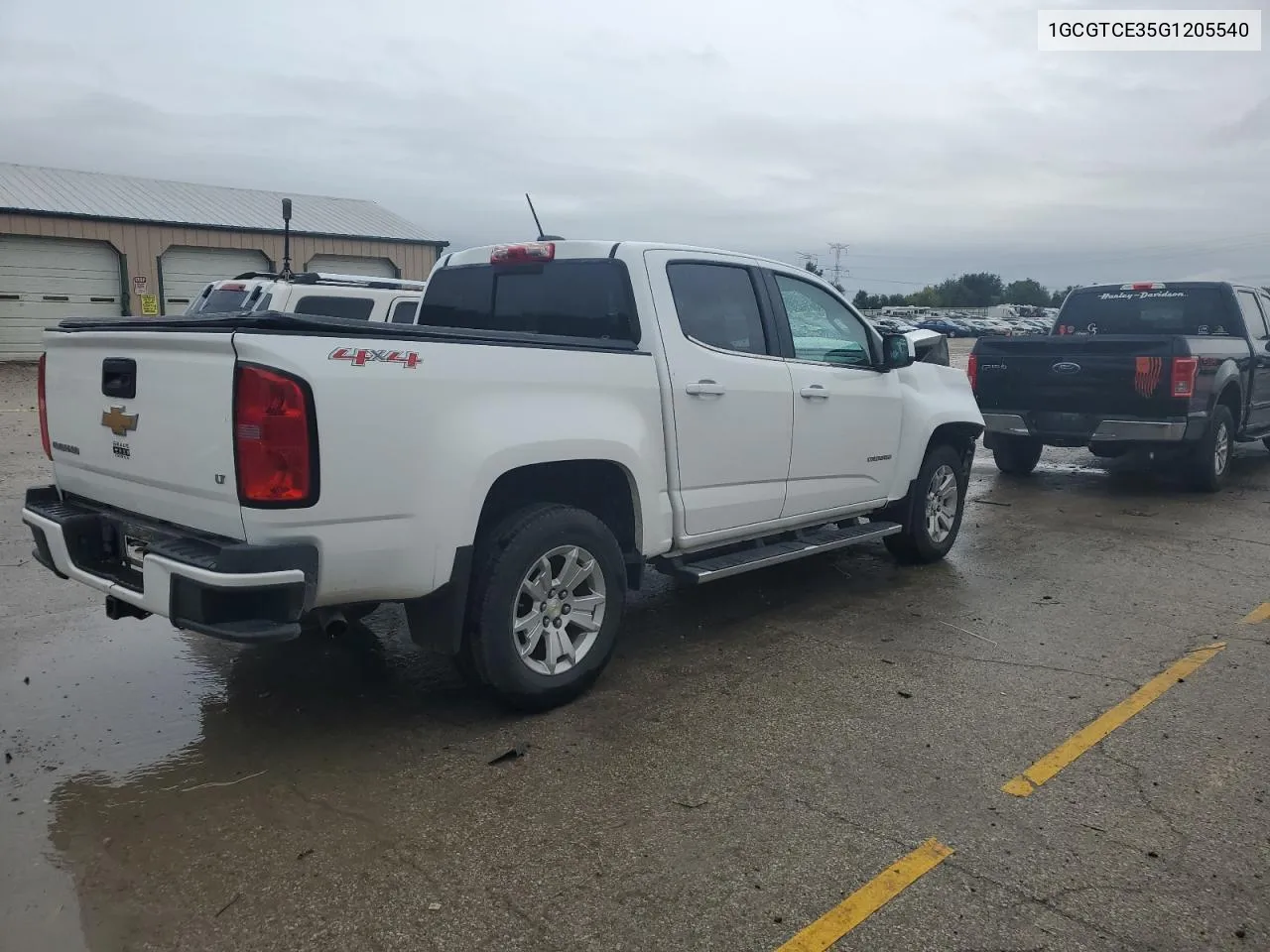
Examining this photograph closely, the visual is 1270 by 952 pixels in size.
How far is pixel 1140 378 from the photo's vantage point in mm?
9078

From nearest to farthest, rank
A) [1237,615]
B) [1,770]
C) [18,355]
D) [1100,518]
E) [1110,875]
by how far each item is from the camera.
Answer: [1110,875] → [1,770] → [1237,615] → [1100,518] → [18,355]

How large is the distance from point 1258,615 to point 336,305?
7847 mm

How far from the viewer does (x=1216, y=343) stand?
9508 millimetres

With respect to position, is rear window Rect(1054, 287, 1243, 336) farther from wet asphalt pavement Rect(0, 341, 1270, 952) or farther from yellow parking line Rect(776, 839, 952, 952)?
yellow parking line Rect(776, 839, 952, 952)

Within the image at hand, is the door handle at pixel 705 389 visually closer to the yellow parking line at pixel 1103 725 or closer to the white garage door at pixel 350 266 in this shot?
the yellow parking line at pixel 1103 725

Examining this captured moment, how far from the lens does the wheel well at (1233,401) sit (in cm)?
979

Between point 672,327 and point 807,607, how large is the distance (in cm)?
207

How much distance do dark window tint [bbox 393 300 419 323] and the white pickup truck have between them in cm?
326

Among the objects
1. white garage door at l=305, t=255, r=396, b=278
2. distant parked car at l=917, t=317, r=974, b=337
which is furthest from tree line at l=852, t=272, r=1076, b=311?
white garage door at l=305, t=255, r=396, b=278

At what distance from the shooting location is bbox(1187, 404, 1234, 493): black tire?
9562 millimetres

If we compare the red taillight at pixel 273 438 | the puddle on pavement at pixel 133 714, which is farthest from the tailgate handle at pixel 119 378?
the puddle on pavement at pixel 133 714

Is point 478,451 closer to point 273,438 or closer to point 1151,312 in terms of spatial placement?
point 273,438

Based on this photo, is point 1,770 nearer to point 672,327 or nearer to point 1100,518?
point 672,327

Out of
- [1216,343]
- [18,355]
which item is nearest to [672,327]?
[1216,343]
